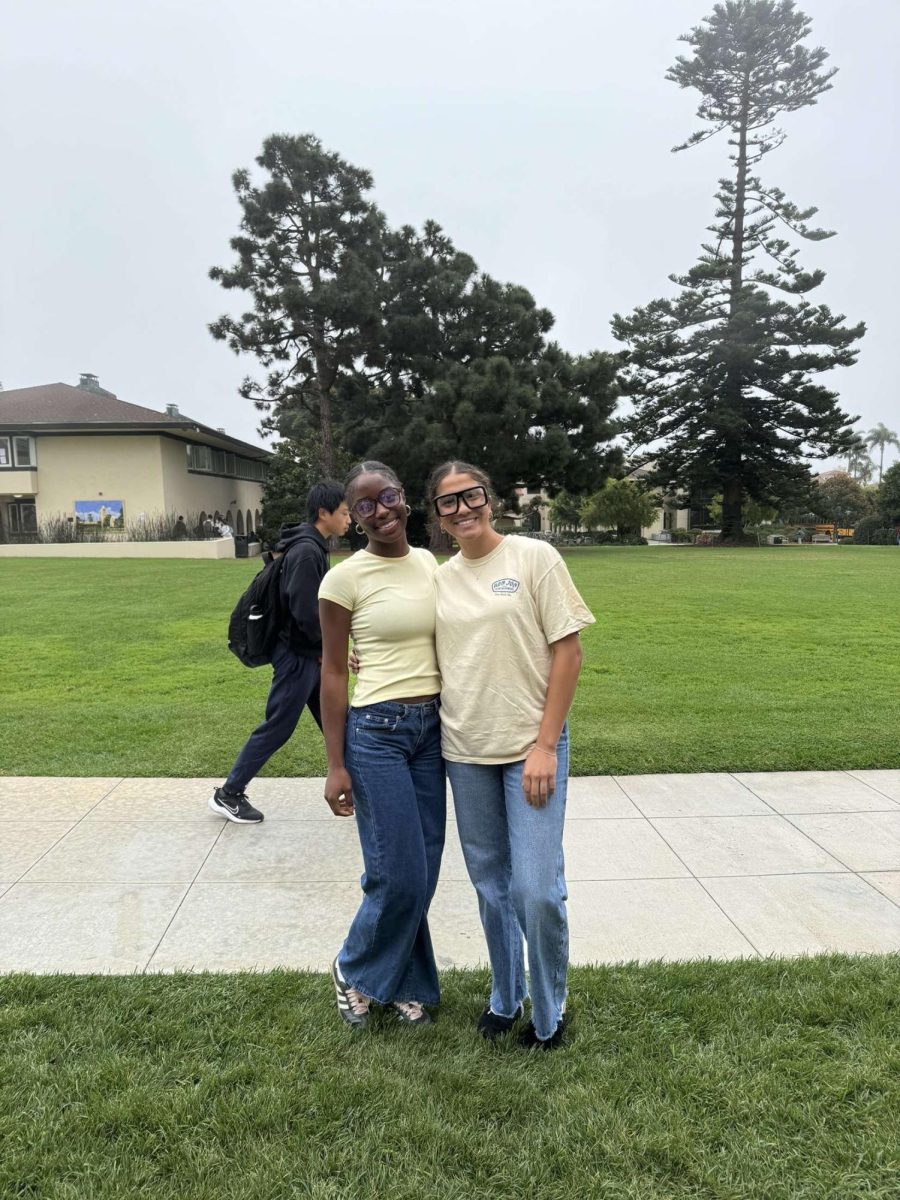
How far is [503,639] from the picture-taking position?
7.28 ft

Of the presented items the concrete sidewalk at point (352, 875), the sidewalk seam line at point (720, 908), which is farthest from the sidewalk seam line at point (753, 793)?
the sidewalk seam line at point (720, 908)

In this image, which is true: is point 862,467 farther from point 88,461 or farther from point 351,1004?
point 351,1004

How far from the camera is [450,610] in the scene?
2291 mm

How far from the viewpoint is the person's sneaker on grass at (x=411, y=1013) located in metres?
2.57

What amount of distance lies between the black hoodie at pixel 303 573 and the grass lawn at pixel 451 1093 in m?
1.62

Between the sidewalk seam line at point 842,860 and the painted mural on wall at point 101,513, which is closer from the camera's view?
the sidewalk seam line at point 842,860

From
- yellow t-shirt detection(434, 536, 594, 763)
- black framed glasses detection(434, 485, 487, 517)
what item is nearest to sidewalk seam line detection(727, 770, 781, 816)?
yellow t-shirt detection(434, 536, 594, 763)

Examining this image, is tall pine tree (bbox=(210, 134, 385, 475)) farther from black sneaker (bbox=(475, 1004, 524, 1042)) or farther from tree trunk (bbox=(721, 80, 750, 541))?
black sneaker (bbox=(475, 1004, 524, 1042))

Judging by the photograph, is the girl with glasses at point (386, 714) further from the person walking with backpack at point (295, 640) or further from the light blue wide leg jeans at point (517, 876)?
the person walking with backpack at point (295, 640)

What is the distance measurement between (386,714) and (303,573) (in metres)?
1.64

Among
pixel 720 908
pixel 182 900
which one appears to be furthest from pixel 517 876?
pixel 182 900

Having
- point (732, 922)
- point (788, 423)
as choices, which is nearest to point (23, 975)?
point (732, 922)

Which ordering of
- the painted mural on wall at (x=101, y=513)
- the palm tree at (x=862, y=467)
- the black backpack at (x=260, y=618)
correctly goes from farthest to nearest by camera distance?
the palm tree at (x=862, y=467), the painted mural on wall at (x=101, y=513), the black backpack at (x=260, y=618)

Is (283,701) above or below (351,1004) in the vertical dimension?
above
